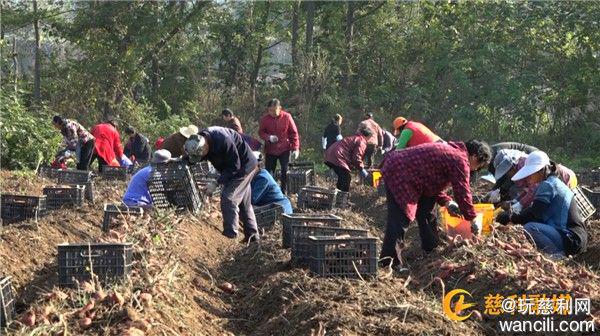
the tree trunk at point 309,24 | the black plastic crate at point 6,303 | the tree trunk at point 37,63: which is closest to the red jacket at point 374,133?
the tree trunk at point 309,24

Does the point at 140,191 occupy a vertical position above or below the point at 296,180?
above

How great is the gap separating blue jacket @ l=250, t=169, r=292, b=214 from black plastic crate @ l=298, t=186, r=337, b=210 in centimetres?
88

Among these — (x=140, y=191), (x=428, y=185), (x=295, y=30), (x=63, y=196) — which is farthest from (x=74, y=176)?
(x=295, y=30)

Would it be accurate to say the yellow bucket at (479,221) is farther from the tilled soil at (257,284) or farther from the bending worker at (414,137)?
the bending worker at (414,137)

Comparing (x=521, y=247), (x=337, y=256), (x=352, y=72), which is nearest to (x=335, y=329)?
(x=337, y=256)

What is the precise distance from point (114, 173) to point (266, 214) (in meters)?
5.67

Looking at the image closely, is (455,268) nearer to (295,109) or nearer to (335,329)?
(335,329)

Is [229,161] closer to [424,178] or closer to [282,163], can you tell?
[424,178]

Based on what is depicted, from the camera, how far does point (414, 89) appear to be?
88.1 ft

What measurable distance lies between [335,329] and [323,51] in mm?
23350

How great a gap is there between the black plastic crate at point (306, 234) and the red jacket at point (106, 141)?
361 inches

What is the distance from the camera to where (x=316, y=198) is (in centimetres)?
1153

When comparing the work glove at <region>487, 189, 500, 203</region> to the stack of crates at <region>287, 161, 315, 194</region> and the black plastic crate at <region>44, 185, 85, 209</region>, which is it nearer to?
the black plastic crate at <region>44, 185, 85, 209</region>

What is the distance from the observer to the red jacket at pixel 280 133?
14.0m
